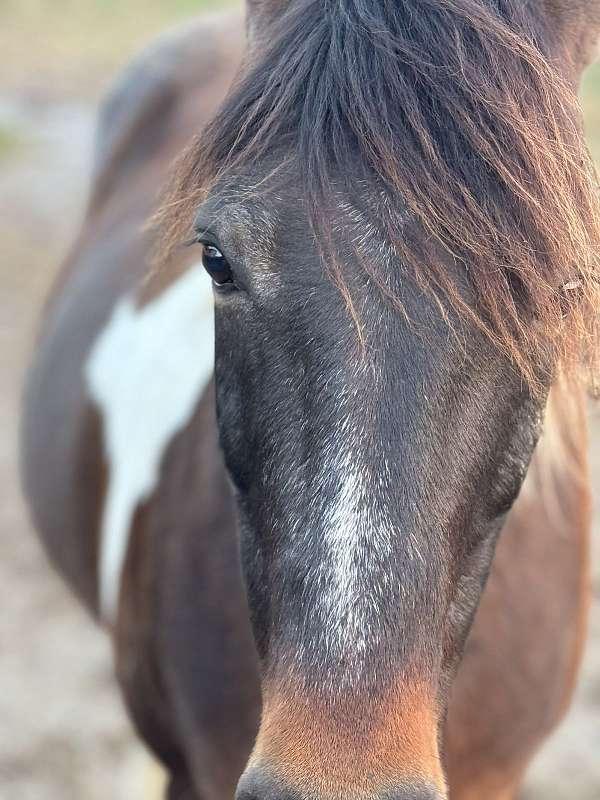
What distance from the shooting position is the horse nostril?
0.95 metres

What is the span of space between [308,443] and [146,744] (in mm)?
1301

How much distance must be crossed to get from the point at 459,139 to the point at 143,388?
1258 millimetres

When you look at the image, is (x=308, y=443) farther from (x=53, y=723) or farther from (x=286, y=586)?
(x=53, y=723)

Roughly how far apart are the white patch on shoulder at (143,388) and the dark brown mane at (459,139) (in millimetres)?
809

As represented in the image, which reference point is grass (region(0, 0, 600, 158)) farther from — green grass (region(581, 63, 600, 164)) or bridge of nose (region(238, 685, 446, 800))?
bridge of nose (region(238, 685, 446, 800))

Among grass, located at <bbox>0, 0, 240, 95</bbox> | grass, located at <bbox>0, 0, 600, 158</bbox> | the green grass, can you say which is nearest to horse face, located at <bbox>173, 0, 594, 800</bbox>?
the green grass

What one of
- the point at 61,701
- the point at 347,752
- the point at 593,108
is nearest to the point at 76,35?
the point at 593,108

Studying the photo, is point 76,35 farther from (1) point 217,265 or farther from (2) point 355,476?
(2) point 355,476

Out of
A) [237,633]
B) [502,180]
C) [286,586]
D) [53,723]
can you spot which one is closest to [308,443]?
[286,586]

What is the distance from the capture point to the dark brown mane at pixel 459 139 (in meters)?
1.07

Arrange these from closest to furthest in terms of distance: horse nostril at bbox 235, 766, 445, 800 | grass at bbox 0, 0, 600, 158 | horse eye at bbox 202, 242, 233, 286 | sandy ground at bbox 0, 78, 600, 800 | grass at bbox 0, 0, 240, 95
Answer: horse nostril at bbox 235, 766, 445, 800
horse eye at bbox 202, 242, 233, 286
sandy ground at bbox 0, 78, 600, 800
grass at bbox 0, 0, 600, 158
grass at bbox 0, 0, 240, 95

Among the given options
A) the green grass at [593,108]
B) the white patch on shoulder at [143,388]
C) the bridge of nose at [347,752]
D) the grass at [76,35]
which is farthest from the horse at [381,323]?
the grass at [76,35]

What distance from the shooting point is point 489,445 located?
1097 millimetres

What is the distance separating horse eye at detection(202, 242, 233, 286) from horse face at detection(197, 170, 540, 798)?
0.09 ft
